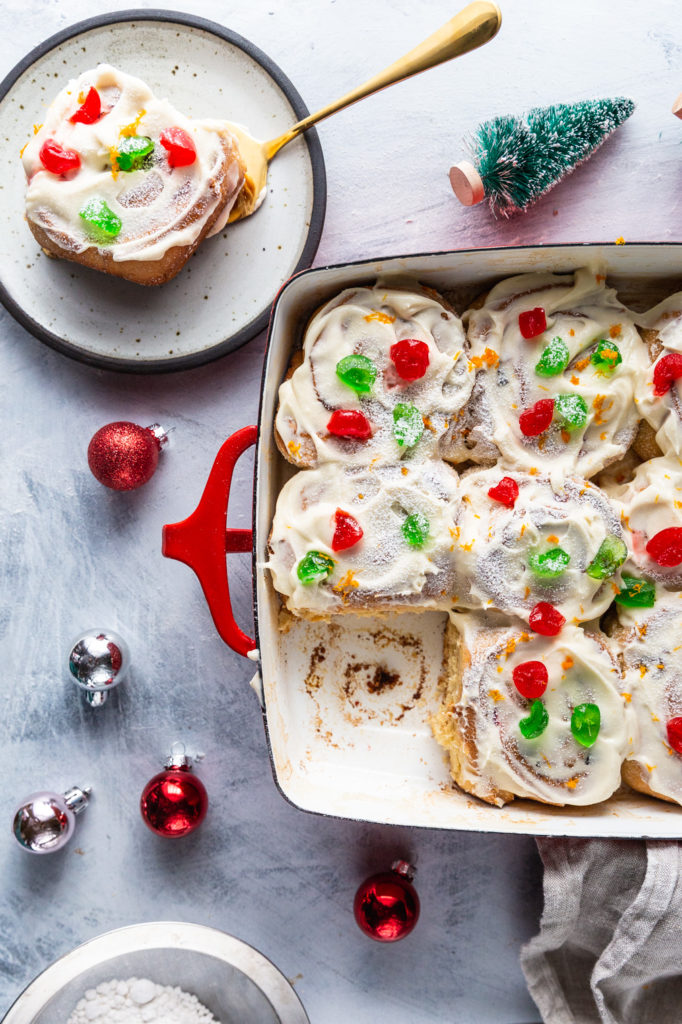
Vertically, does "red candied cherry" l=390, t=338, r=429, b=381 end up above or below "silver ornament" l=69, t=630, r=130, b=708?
above

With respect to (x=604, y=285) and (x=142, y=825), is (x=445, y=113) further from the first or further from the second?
(x=142, y=825)

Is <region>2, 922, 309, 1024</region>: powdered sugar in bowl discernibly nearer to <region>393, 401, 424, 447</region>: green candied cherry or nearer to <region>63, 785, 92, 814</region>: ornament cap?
<region>63, 785, 92, 814</region>: ornament cap

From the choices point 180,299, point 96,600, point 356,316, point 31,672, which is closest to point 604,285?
point 356,316

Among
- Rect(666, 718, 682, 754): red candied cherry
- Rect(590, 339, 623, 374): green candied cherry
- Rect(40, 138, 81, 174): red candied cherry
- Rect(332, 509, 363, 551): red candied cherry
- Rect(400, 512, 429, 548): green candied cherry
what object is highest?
Rect(40, 138, 81, 174): red candied cherry

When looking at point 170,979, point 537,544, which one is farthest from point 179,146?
point 170,979

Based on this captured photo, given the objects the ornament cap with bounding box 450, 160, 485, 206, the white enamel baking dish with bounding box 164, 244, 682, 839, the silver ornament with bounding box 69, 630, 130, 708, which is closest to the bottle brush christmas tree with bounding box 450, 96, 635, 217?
the ornament cap with bounding box 450, 160, 485, 206

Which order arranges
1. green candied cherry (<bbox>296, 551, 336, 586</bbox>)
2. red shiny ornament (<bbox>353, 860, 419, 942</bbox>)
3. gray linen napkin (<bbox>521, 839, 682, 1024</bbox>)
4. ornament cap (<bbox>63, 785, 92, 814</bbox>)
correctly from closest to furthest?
green candied cherry (<bbox>296, 551, 336, 586</bbox>) < gray linen napkin (<bbox>521, 839, 682, 1024</bbox>) < red shiny ornament (<bbox>353, 860, 419, 942</bbox>) < ornament cap (<bbox>63, 785, 92, 814</bbox>)

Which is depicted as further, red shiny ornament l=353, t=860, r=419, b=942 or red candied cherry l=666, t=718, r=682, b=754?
red shiny ornament l=353, t=860, r=419, b=942
